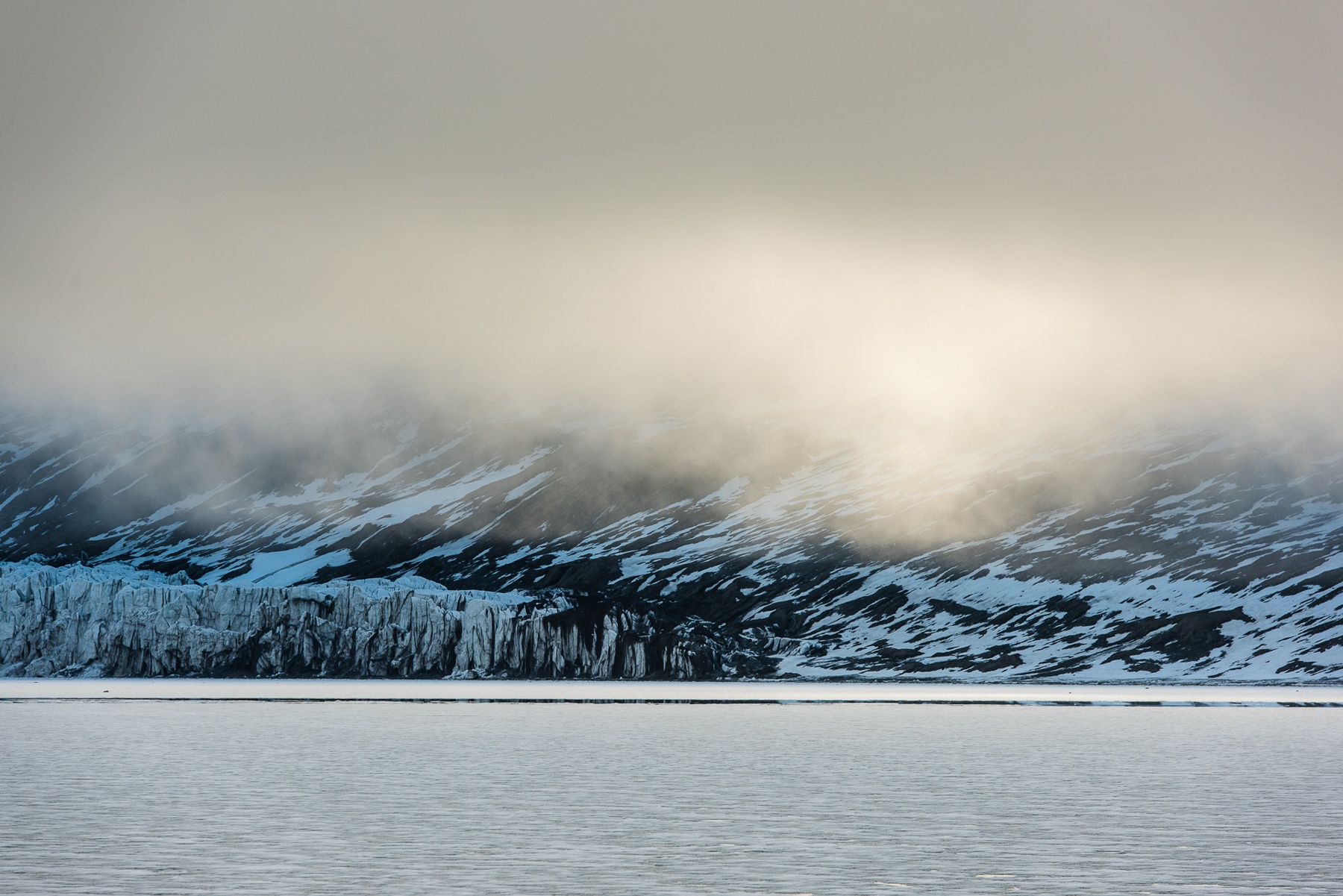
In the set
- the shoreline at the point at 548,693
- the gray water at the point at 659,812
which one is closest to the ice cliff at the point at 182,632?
the shoreline at the point at 548,693

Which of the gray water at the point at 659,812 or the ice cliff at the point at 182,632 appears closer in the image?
the gray water at the point at 659,812

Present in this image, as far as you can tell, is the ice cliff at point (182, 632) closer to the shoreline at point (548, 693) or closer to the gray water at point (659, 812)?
the shoreline at point (548, 693)

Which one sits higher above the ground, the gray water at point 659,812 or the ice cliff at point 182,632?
the ice cliff at point 182,632

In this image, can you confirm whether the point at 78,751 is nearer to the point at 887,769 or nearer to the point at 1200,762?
the point at 887,769

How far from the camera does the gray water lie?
1272 inches

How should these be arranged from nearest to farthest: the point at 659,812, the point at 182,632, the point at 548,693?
1. the point at 659,812
2. the point at 548,693
3. the point at 182,632

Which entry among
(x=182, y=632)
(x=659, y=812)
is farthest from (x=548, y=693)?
(x=659, y=812)

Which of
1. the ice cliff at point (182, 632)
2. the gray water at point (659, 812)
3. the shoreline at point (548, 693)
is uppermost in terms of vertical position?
the ice cliff at point (182, 632)

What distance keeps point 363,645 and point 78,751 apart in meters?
131

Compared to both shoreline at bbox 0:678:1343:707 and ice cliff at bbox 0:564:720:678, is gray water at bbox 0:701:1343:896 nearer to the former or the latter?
shoreline at bbox 0:678:1343:707

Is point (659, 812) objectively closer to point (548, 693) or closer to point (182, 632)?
point (548, 693)

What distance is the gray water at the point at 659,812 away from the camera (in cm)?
3231

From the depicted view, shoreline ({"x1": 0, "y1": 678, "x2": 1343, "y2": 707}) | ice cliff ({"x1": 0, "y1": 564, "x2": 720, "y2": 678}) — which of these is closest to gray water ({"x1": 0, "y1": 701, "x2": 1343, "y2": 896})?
shoreline ({"x1": 0, "y1": 678, "x2": 1343, "y2": 707})

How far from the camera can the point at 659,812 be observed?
148 feet
